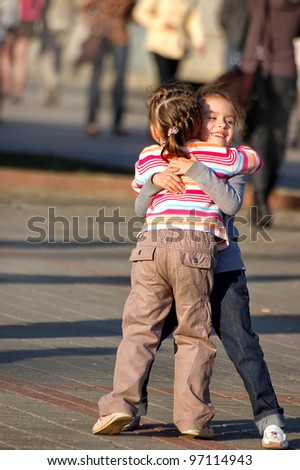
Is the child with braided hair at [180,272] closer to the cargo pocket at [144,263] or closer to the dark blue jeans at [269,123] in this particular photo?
the cargo pocket at [144,263]

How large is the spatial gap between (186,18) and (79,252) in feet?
23.4

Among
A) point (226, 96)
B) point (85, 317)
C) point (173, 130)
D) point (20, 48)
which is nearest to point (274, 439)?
A: point (173, 130)

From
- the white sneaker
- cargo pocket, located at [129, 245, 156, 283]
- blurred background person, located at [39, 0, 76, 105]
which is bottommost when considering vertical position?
blurred background person, located at [39, 0, 76, 105]

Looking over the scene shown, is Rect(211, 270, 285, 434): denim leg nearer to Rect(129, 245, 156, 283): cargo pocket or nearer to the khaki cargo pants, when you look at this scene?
the khaki cargo pants

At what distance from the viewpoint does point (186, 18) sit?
16.0 m

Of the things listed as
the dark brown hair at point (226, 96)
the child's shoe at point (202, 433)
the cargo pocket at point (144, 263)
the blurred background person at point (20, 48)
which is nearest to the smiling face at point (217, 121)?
the dark brown hair at point (226, 96)

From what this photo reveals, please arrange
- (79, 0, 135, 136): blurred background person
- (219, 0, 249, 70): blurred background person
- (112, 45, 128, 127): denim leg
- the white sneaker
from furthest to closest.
Result: 1. (112, 45, 128, 127): denim leg
2. (79, 0, 135, 136): blurred background person
3. (219, 0, 249, 70): blurred background person
4. the white sneaker

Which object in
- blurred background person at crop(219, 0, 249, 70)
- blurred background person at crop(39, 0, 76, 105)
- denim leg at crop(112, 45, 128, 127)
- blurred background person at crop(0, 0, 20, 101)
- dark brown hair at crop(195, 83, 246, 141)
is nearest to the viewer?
dark brown hair at crop(195, 83, 246, 141)

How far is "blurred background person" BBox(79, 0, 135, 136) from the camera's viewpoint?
54.9 feet

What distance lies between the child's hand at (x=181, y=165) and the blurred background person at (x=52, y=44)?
1592 cm

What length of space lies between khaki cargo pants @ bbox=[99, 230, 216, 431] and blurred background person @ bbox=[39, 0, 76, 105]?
16.0 m

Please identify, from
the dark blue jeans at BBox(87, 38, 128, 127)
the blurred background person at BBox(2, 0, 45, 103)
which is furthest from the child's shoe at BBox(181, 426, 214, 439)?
the blurred background person at BBox(2, 0, 45, 103)

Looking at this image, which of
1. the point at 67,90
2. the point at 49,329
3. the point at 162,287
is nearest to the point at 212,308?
the point at 162,287

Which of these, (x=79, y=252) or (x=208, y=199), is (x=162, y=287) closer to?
(x=208, y=199)
